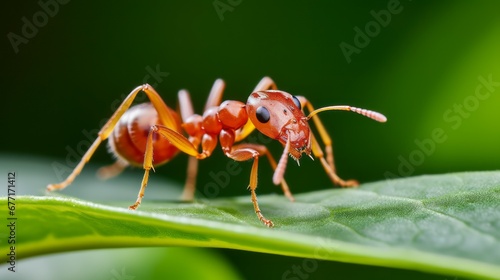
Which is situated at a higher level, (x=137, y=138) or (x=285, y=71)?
(x=285, y=71)

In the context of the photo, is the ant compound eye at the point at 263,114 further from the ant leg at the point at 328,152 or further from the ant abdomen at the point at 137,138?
the ant abdomen at the point at 137,138

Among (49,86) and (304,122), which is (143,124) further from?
(49,86)

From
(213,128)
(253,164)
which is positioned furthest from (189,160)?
(253,164)

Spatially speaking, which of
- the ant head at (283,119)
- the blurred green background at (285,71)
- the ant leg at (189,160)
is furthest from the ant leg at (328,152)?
the ant leg at (189,160)

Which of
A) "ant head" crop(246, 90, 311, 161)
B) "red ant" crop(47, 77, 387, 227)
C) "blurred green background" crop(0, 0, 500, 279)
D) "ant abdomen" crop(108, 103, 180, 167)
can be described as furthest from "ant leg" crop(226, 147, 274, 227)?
"blurred green background" crop(0, 0, 500, 279)

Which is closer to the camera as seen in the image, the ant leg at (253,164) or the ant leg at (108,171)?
the ant leg at (253,164)

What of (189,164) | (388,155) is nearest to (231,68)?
(189,164)

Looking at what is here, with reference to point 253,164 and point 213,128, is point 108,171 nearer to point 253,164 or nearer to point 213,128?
point 213,128
